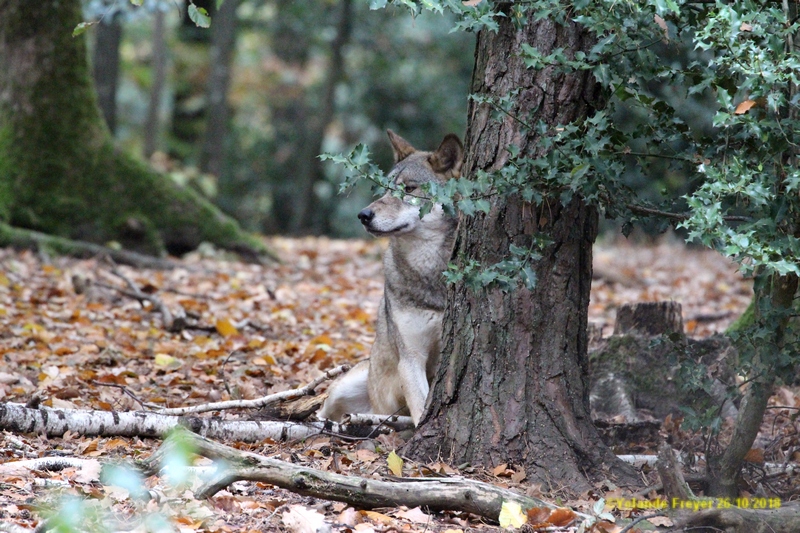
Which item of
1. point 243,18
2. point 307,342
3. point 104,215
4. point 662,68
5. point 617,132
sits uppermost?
point 243,18

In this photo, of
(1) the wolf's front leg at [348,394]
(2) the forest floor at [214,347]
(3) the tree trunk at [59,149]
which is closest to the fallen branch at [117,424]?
(2) the forest floor at [214,347]

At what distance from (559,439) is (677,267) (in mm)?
8601

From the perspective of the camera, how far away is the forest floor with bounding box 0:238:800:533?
3529 mm

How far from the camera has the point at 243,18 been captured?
2142 cm

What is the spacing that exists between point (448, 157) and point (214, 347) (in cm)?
263

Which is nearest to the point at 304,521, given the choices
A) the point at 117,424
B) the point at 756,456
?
the point at 117,424

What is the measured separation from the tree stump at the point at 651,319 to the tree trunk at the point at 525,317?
2046 mm

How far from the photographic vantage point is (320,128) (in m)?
17.7

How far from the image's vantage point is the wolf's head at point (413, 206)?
5578 mm

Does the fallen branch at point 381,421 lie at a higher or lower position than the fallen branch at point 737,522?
lower

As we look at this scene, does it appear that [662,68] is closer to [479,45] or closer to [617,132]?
[617,132]

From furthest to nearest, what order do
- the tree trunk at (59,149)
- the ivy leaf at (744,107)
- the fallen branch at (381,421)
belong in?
1. the tree trunk at (59,149)
2. the fallen branch at (381,421)
3. the ivy leaf at (744,107)

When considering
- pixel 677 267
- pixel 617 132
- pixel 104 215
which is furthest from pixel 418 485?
pixel 677 267

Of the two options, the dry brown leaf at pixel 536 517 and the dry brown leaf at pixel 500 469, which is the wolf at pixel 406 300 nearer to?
the dry brown leaf at pixel 500 469
